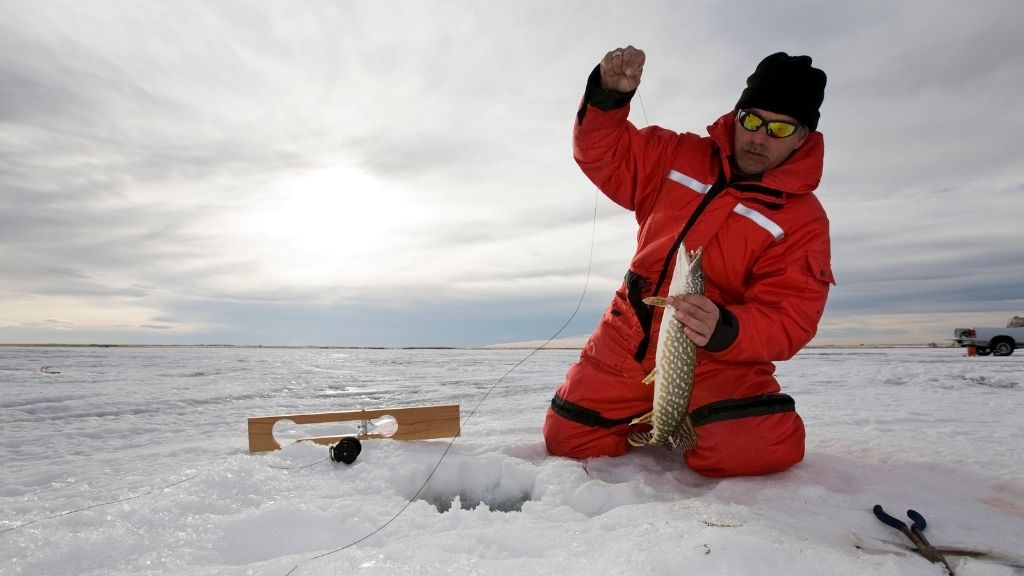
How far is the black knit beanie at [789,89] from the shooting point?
2881 mm

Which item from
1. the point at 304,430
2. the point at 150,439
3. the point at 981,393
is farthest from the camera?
the point at 981,393

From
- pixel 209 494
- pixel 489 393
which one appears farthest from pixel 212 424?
pixel 489 393

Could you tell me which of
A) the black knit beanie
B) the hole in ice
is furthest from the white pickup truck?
the hole in ice

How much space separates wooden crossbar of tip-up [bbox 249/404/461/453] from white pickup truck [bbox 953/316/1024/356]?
21.0m

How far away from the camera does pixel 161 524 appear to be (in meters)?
1.96

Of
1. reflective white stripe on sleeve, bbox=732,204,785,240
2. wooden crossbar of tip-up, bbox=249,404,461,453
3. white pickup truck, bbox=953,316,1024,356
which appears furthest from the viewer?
white pickup truck, bbox=953,316,1024,356

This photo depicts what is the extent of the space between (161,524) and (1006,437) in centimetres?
470

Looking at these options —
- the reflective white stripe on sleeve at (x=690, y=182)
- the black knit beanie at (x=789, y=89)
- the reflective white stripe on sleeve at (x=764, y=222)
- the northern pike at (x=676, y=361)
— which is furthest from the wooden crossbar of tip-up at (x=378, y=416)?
the black knit beanie at (x=789, y=89)

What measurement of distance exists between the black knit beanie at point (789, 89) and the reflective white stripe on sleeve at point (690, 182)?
506mm

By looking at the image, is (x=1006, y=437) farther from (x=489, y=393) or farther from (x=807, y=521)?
(x=489, y=393)

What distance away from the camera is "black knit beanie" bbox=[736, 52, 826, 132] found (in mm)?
2881

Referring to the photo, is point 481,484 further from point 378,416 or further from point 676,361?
point 676,361

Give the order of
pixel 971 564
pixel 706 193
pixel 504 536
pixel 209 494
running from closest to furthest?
pixel 971 564
pixel 504 536
pixel 209 494
pixel 706 193

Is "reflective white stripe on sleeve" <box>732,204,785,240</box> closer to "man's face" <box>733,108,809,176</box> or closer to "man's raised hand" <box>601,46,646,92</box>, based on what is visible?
"man's face" <box>733,108,809,176</box>
